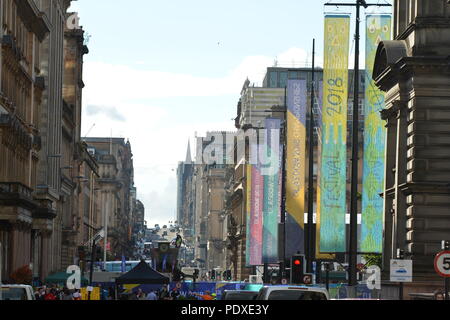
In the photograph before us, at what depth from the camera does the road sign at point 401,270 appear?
1262 inches

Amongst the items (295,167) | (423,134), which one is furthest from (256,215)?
(423,134)

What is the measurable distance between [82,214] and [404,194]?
103 m

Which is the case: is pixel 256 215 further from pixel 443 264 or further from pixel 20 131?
pixel 443 264

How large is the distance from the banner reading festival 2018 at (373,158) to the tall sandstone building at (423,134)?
729 millimetres

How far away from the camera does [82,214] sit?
15338cm

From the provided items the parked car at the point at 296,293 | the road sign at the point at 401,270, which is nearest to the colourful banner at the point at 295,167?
the road sign at the point at 401,270

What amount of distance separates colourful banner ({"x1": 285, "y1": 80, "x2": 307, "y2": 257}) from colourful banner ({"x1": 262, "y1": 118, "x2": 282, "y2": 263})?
12.3 meters

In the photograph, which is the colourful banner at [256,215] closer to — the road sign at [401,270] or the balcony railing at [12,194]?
the balcony railing at [12,194]

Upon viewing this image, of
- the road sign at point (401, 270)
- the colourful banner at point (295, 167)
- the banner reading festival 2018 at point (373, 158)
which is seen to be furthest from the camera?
the colourful banner at point (295, 167)

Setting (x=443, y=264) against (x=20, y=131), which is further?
(x=20, y=131)

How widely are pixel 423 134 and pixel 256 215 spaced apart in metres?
40.2

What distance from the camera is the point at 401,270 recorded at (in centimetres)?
3222

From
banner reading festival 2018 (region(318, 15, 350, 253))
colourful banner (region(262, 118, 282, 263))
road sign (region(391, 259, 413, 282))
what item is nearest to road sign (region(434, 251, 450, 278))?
road sign (region(391, 259, 413, 282))
